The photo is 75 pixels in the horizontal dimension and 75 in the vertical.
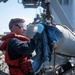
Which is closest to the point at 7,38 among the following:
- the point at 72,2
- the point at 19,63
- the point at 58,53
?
the point at 19,63

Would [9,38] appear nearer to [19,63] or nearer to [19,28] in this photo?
[19,28]

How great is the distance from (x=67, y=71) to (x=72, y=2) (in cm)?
1650

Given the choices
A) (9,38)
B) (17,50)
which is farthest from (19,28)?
(17,50)

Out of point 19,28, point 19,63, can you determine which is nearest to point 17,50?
point 19,63

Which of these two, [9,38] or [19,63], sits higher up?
[9,38]

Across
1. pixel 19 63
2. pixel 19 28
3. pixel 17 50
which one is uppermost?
pixel 19 28

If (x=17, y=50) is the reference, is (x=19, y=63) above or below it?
below

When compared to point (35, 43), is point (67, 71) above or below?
below

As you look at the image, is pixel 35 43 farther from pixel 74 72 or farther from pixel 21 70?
pixel 74 72

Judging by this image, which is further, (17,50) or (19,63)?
(19,63)

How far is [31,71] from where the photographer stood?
311cm

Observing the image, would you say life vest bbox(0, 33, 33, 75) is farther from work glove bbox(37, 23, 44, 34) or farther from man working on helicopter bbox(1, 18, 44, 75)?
work glove bbox(37, 23, 44, 34)

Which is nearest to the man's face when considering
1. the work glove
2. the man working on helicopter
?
the man working on helicopter

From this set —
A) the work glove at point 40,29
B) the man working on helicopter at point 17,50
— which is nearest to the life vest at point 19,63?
the man working on helicopter at point 17,50
